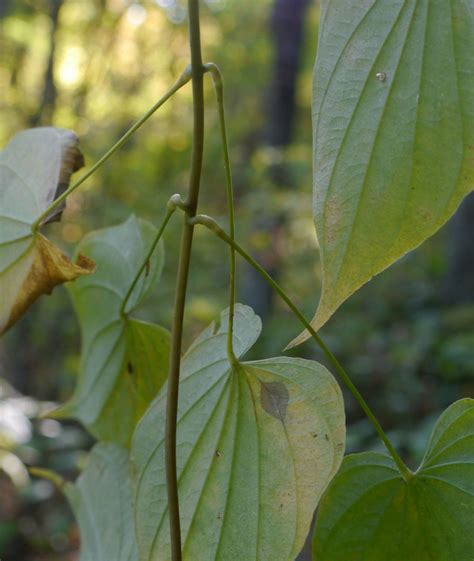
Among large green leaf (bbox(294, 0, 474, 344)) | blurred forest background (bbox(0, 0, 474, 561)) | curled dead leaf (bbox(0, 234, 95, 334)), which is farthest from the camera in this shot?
blurred forest background (bbox(0, 0, 474, 561))

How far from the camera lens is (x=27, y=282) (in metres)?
0.43

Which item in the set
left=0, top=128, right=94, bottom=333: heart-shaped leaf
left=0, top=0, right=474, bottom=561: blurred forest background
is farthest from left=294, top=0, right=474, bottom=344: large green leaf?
left=0, top=0, right=474, bottom=561: blurred forest background

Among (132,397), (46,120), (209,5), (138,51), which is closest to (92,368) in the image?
(132,397)

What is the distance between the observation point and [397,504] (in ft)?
1.24

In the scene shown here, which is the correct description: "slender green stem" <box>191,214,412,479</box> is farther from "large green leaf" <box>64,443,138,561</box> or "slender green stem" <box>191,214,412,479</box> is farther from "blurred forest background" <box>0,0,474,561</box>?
"blurred forest background" <box>0,0,474,561</box>

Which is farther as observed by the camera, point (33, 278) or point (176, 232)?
point (176, 232)

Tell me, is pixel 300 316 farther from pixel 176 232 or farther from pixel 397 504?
pixel 176 232

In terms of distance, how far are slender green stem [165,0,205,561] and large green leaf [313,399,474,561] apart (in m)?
0.07

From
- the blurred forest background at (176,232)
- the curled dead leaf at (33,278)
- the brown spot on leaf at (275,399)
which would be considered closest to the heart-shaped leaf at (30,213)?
the curled dead leaf at (33,278)

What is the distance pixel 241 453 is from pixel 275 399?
3 centimetres

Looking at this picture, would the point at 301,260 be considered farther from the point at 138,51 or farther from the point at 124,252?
the point at 124,252

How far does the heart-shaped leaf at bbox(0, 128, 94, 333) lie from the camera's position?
1.40ft

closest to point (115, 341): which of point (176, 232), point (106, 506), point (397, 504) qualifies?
point (106, 506)

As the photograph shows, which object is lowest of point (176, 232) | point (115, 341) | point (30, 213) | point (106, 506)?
point (176, 232)
